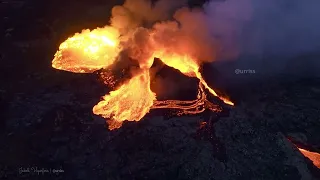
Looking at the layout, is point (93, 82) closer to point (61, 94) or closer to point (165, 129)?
point (61, 94)

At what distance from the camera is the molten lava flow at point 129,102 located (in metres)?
18.7

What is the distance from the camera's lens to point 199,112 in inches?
757

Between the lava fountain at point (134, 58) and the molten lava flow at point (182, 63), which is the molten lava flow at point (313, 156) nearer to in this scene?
the lava fountain at point (134, 58)

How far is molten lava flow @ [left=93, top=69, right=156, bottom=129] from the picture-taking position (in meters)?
18.7

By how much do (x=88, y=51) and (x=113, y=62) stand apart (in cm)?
236

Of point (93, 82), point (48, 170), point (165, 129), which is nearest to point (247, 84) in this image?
point (165, 129)

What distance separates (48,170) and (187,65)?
9.92 metres

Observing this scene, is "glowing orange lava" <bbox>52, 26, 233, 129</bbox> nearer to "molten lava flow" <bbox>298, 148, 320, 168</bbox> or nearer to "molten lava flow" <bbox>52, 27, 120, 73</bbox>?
"molten lava flow" <bbox>52, 27, 120, 73</bbox>

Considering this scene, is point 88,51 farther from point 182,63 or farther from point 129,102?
point 129,102

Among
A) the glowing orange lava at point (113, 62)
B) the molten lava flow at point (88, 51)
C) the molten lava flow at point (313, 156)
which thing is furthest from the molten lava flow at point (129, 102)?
the molten lava flow at point (313, 156)

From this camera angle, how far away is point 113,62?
22453mm

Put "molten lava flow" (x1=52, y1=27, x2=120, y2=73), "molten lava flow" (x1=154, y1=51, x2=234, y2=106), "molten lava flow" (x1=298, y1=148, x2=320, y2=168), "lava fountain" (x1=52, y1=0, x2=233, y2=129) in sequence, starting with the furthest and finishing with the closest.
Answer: "molten lava flow" (x1=52, y1=27, x2=120, y2=73) → "molten lava flow" (x1=154, y1=51, x2=234, y2=106) → "lava fountain" (x1=52, y1=0, x2=233, y2=129) → "molten lava flow" (x1=298, y1=148, x2=320, y2=168)

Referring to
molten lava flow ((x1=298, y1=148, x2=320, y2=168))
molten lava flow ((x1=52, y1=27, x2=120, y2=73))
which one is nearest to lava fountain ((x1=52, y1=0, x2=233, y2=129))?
molten lava flow ((x1=52, y1=27, x2=120, y2=73))

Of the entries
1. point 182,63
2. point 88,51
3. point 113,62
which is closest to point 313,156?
point 182,63
